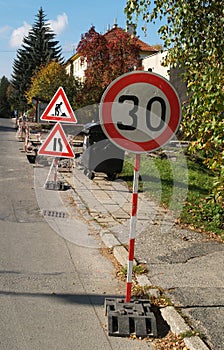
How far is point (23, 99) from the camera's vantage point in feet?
252

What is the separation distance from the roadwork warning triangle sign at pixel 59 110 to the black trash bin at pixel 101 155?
8.13ft

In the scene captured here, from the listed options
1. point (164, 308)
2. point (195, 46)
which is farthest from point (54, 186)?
point (164, 308)

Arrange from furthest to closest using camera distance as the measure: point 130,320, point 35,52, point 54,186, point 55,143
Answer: point 35,52, point 54,186, point 55,143, point 130,320

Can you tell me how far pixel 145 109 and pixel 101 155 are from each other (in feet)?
29.0

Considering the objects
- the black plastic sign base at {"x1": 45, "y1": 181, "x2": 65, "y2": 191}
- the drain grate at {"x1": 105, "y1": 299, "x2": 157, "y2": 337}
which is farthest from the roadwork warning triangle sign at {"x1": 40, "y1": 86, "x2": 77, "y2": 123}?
the drain grate at {"x1": 105, "y1": 299, "x2": 157, "y2": 337}

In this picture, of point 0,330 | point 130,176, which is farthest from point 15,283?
point 130,176

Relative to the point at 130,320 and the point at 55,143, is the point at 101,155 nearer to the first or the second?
the point at 55,143

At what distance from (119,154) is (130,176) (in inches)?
49.3

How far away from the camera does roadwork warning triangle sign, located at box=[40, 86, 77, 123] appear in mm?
10727

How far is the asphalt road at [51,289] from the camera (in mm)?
4129

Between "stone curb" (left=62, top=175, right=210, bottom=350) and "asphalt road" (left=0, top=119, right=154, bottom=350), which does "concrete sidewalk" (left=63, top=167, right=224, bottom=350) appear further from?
"asphalt road" (left=0, top=119, right=154, bottom=350)

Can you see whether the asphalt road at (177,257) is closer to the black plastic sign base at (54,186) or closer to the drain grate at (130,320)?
the drain grate at (130,320)

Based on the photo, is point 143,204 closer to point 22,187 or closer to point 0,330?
point 22,187

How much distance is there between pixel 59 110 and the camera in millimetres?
10742
